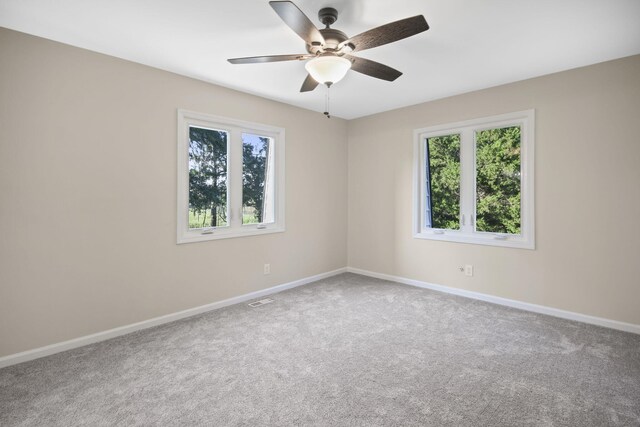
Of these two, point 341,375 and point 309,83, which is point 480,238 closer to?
point 341,375

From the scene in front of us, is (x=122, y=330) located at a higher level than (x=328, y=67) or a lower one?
lower

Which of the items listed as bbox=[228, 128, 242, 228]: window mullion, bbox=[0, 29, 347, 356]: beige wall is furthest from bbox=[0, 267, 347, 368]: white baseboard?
bbox=[228, 128, 242, 228]: window mullion

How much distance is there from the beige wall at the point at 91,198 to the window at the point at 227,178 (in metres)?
0.12

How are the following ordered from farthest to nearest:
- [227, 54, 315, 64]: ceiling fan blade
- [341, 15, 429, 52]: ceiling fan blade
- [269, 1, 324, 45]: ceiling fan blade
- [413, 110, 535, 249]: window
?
[413, 110, 535, 249]: window, [227, 54, 315, 64]: ceiling fan blade, [341, 15, 429, 52]: ceiling fan blade, [269, 1, 324, 45]: ceiling fan blade

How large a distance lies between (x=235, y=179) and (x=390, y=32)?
2502 mm

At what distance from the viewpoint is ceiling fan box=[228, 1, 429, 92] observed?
1.79 meters

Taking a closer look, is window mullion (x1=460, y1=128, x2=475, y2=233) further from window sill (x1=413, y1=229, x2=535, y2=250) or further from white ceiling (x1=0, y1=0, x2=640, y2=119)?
white ceiling (x1=0, y1=0, x2=640, y2=119)

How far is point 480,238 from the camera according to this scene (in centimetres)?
386

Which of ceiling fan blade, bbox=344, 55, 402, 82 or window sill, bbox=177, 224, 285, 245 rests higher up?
ceiling fan blade, bbox=344, 55, 402, 82

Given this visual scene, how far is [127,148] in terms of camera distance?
294 centimetres

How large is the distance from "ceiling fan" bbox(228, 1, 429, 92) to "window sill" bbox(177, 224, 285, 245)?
6.28 ft

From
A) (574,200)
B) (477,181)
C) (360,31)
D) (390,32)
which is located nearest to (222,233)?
(360,31)

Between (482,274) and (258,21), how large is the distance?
353 cm

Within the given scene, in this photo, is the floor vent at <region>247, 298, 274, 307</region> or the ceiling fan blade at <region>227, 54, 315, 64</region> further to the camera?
the floor vent at <region>247, 298, 274, 307</region>
